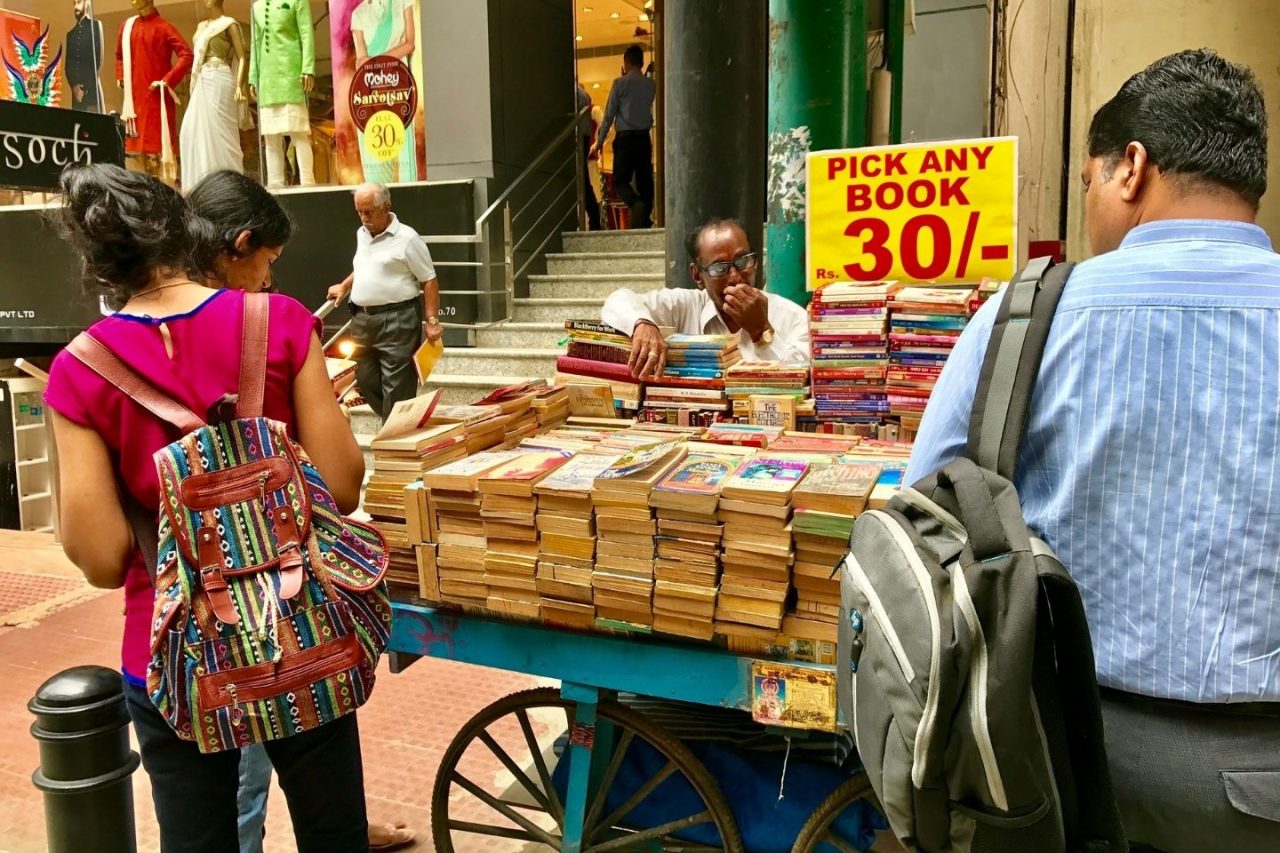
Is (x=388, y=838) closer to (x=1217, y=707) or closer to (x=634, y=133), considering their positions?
(x=1217, y=707)

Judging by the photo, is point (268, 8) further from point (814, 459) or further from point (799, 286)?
point (814, 459)

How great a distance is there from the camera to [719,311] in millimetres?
3613

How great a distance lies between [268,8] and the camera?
31.5 feet

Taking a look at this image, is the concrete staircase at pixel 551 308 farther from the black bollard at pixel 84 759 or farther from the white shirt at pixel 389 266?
the black bollard at pixel 84 759

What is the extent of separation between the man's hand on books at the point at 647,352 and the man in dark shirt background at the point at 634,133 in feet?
25.5

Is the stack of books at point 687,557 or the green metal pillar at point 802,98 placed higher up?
the green metal pillar at point 802,98

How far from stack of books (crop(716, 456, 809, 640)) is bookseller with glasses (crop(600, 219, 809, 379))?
42.8 inches

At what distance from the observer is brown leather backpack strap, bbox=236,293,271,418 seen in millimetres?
1805

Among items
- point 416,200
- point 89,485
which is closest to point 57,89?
point 416,200

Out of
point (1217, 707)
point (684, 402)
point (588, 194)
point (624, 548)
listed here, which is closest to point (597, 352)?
point (684, 402)

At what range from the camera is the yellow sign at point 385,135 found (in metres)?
9.62

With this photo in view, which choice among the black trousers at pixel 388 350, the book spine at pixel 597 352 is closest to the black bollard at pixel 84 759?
the book spine at pixel 597 352

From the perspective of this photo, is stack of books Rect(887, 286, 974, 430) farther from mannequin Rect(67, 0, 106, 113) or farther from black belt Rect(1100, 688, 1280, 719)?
mannequin Rect(67, 0, 106, 113)

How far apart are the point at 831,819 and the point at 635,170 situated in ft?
30.7
